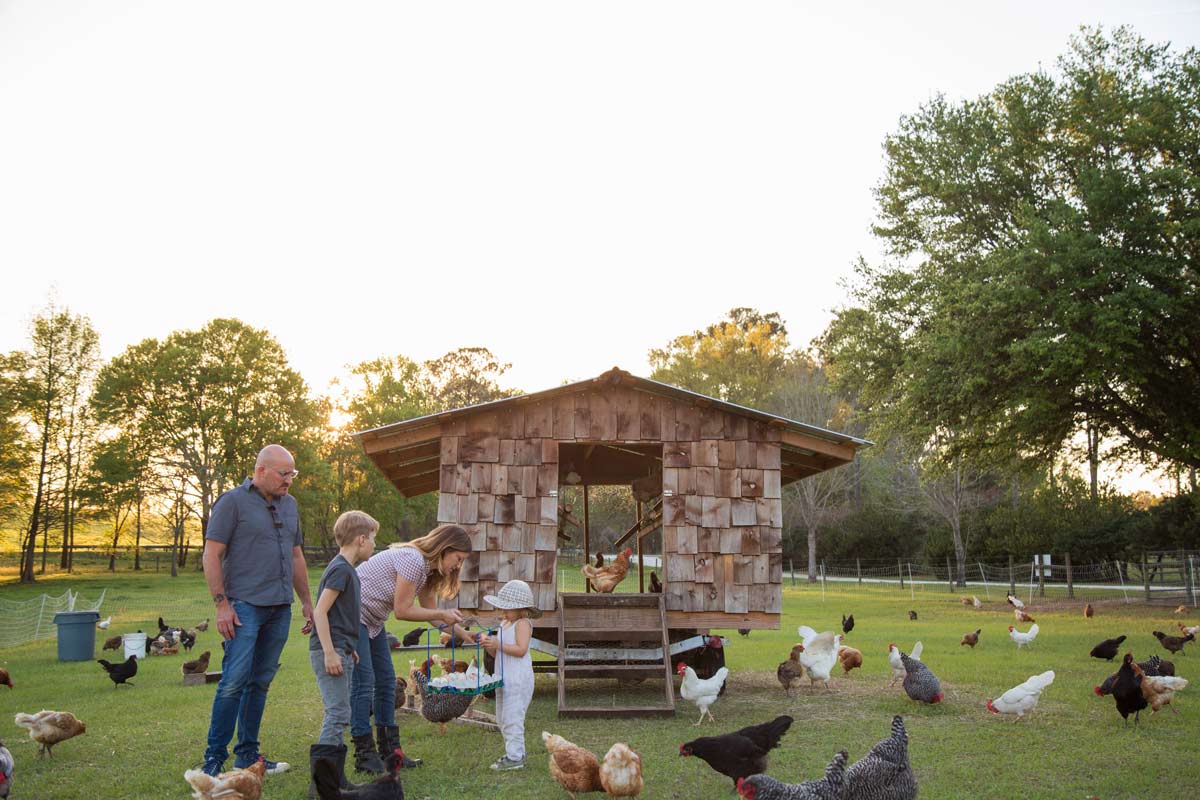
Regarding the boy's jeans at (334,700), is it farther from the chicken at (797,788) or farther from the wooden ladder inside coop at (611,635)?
the wooden ladder inside coop at (611,635)

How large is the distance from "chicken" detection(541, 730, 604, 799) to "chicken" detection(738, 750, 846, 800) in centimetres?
123

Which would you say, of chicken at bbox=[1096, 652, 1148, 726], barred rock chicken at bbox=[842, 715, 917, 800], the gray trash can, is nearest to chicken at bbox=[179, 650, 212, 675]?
the gray trash can

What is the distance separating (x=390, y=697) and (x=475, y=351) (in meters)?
55.4

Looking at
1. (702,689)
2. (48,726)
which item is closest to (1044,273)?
(702,689)

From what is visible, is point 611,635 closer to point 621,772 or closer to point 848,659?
point 848,659

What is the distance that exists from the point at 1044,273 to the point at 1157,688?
13188 mm

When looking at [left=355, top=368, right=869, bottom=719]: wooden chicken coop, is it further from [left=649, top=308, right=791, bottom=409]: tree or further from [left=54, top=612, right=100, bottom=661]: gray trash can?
[left=649, top=308, right=791, bottom=409]: tree

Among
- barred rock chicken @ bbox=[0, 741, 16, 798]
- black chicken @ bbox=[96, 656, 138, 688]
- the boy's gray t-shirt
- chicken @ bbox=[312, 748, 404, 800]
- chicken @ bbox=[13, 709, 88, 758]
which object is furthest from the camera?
black chicken @ bbox=[96, 656, 138, 688]

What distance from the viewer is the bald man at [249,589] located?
5.66 meters

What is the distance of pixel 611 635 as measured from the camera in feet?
35.2

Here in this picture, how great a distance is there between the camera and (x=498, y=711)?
6957mm

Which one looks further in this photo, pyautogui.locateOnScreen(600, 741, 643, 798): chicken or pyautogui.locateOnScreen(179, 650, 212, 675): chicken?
pyautogui.locateOnScreen(179, 650, 212, 675): chicken

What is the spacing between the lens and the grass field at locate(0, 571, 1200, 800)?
6.35 metres

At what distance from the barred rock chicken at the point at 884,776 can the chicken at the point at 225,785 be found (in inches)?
136
